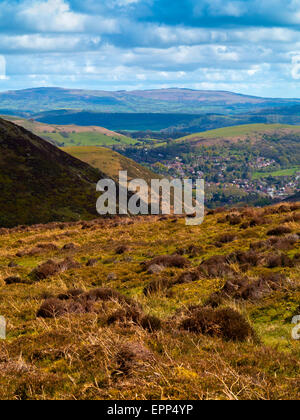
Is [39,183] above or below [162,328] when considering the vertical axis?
below

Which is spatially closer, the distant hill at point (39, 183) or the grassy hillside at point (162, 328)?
the grassy hillside at point (162, 328)

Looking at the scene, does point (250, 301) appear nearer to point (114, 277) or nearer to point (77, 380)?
point (77, 380)

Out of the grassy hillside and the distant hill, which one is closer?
the grassy hillside

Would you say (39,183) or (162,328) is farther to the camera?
(39,183)
